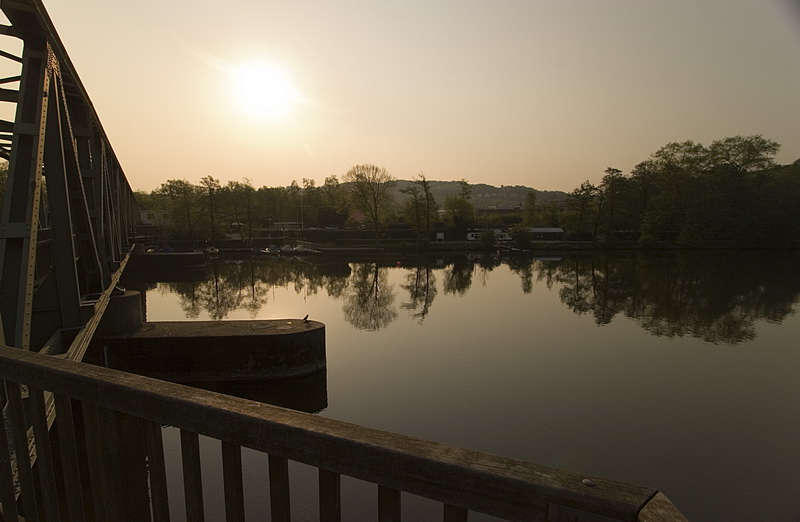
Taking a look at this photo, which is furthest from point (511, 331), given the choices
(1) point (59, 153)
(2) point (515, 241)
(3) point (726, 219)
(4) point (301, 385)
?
(3) point (726, 219)

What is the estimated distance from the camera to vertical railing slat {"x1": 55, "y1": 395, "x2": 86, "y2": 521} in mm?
2283

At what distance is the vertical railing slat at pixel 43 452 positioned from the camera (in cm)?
242

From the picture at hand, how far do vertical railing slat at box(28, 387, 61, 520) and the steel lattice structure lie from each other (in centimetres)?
249

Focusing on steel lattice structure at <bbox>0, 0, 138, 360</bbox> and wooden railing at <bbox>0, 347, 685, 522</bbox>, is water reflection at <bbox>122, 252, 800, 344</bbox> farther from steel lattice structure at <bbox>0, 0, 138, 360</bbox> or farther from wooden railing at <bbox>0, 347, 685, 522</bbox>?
wooden railing at <bbox>0, 347, 685, 522</bbox>

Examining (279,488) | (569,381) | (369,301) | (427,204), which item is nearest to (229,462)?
(279,488)

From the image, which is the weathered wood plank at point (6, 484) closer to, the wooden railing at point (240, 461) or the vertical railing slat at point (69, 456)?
the wooden railing at point (240, 461)

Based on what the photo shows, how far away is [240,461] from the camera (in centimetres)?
183

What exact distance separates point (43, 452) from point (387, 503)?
2.09 m

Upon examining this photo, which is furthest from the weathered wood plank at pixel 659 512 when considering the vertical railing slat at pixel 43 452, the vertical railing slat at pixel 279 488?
the vertical railing slat at pixel 43 452

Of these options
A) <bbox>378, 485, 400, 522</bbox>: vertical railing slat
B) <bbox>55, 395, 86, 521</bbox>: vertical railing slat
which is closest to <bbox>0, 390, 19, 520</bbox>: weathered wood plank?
<bbox>55, 395, 86, 521</bbox>: vertical railing slat

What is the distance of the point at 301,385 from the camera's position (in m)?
16.3

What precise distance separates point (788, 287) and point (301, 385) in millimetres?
45843

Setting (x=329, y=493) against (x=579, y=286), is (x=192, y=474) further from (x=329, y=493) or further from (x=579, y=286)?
(x=579, y=286)

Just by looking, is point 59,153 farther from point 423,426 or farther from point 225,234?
point 225,234
